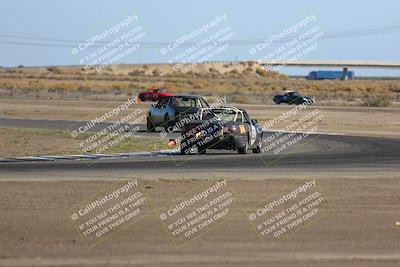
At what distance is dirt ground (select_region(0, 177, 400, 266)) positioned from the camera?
34.3ft

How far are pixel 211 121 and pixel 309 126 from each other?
23133mm

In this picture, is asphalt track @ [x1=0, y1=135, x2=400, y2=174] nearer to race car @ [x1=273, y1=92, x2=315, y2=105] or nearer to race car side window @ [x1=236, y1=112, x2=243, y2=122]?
race car side window @ [x1=236, y1=112, x2=243, y2=122]

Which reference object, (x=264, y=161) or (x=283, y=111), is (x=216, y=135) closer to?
(x=264, y=161)

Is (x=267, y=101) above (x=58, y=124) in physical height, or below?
below

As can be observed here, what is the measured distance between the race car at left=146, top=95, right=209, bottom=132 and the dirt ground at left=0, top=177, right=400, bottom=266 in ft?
66.9

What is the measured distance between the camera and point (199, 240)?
11680 millimetres

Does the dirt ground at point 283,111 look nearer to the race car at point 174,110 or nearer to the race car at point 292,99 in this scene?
the race car at point 292,99

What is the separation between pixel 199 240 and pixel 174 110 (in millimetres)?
25122

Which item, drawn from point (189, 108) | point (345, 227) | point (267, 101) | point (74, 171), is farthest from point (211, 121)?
point (267, 101)

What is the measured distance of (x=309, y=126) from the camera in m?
48.5

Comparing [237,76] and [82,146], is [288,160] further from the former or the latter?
[237,76]

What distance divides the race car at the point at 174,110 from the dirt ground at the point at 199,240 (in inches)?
803

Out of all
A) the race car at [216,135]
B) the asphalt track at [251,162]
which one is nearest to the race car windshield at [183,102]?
the asphalt track at [251,162]

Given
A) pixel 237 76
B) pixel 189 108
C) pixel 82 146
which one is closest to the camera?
pixel 82 146
